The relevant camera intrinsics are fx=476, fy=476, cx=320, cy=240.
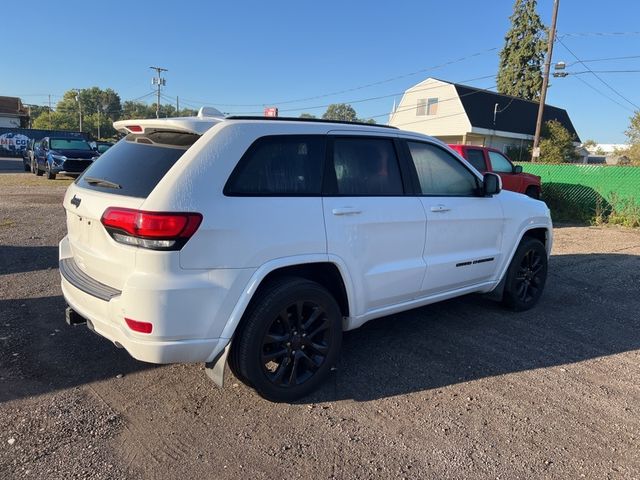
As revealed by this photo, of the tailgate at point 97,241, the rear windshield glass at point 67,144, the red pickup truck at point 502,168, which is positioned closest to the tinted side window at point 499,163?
the red pickup truck at point 502,168

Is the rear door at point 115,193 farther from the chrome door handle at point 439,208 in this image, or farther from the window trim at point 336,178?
the chrome door handle at point 439,208

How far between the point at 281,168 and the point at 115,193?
1047 mm

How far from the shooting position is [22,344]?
3.94 metres

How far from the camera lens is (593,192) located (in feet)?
44.7

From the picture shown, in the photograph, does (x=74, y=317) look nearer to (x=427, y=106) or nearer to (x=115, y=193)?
(x=115, y=193)

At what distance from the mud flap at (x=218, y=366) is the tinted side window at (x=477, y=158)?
9.21 meters

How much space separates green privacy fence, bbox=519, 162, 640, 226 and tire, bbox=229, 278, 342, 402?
484 inches

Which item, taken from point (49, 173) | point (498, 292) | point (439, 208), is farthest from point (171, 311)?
point (49, 173)

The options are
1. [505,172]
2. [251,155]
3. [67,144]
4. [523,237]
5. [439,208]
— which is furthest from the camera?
[67,144]

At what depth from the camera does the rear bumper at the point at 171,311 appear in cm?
263

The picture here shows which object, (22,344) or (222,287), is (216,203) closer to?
(222,287)

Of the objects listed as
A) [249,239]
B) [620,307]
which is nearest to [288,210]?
[249,239]

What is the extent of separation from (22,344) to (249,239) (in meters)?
2.47

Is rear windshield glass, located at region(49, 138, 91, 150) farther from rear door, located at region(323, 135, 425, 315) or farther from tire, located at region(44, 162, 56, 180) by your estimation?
rear door, located at region(323, 135, 425, 315)
